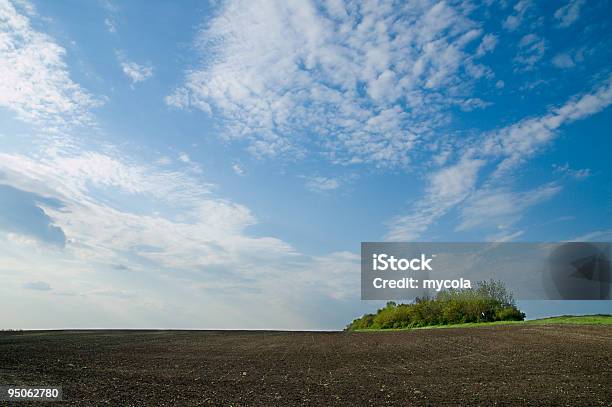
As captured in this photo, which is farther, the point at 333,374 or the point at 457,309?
the point at 457,309

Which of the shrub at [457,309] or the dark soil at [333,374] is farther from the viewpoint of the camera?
the shrub at [457,309]

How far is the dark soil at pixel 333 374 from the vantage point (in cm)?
1655

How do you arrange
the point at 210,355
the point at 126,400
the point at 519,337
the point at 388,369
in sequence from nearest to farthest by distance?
the point at 126,400 → the point at 388,369 → the point at 210,355 → the point at 519,337

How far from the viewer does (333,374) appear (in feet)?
72.6

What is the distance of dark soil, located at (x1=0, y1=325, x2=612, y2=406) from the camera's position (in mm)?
16547

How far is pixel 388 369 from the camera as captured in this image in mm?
23609

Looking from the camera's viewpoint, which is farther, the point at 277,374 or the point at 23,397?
the point at 277,374

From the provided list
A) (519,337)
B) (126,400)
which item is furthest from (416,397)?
(519,337)

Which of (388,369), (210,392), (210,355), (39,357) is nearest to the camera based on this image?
(210,392)

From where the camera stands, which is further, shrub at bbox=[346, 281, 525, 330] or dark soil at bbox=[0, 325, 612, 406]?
shrub at bbox=[346, 281, 525, 330]

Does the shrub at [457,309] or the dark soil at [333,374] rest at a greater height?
the shrub at [457,309]

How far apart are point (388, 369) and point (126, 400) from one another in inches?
486

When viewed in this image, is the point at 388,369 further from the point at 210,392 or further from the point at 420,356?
the point at 210,392

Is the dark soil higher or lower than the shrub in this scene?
lower
